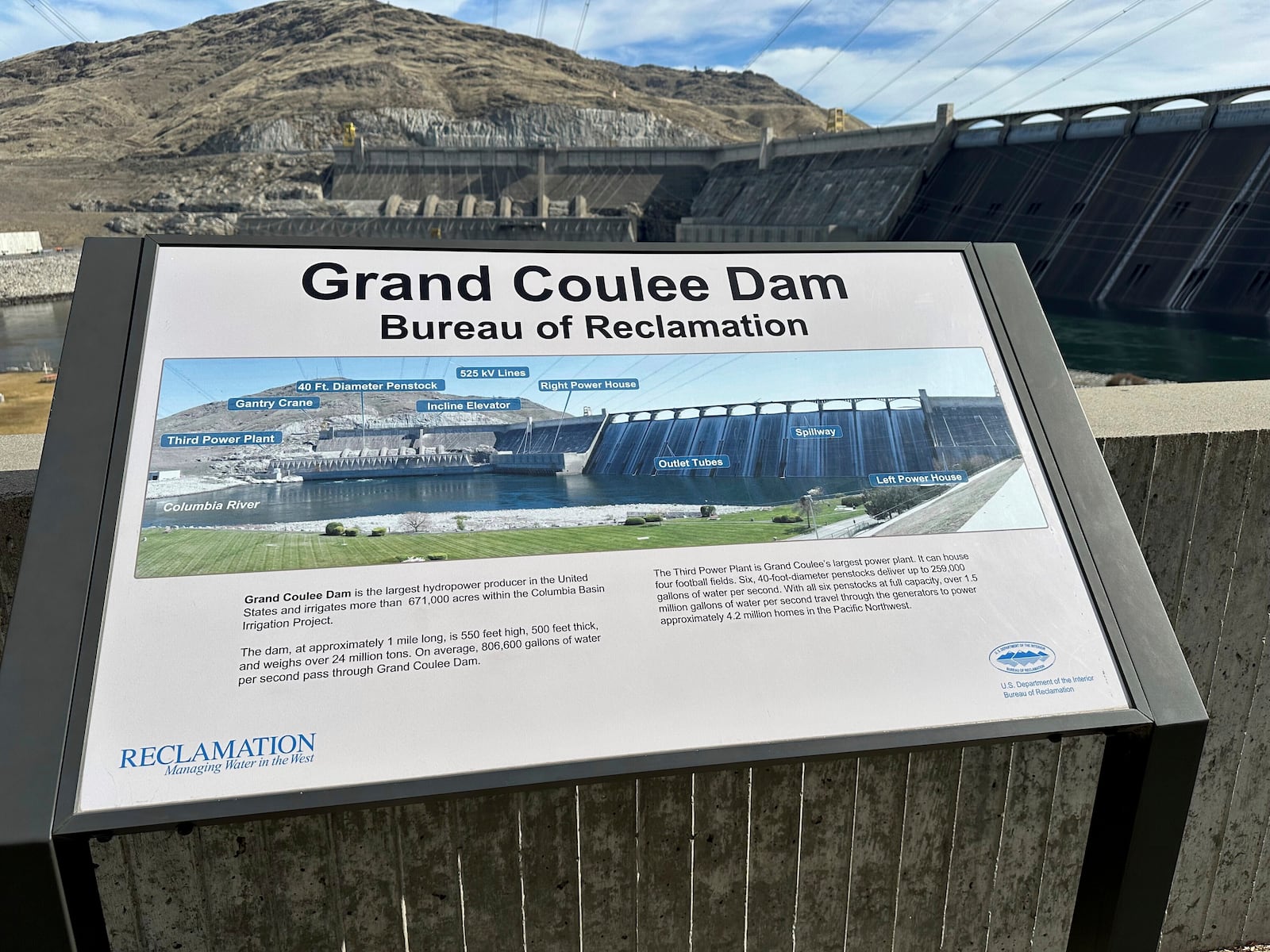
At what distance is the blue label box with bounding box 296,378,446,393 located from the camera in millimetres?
1494

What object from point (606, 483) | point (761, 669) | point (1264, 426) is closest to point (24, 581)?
point (606, 483)

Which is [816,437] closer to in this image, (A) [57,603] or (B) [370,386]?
(B) [370,386]

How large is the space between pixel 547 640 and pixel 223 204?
193 feet

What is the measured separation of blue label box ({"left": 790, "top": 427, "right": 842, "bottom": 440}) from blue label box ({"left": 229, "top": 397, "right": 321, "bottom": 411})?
841mm

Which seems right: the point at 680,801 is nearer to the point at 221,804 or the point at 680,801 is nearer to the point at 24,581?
the point at 221,804

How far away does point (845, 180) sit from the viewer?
132 ft

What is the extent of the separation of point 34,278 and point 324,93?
5533 centimetres

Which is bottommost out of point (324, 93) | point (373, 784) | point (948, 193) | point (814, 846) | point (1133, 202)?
point (814, 846)

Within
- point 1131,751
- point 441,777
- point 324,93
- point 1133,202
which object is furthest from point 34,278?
point 324,93

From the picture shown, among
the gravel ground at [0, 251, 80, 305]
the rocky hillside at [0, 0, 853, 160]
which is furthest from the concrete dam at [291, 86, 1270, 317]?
the rocky hillside at [0, 0, 853, 160]

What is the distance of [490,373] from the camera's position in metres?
1.56

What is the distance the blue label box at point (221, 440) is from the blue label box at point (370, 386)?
9 centimetres

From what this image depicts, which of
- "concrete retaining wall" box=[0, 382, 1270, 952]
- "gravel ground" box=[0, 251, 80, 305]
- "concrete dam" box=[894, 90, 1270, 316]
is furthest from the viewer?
"gravel ground" box=[0, 251, 80, 305]

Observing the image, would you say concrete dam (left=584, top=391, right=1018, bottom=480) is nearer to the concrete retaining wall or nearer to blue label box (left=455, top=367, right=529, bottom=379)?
blue label box (left=455, top=367, right=529, bottom=379)
